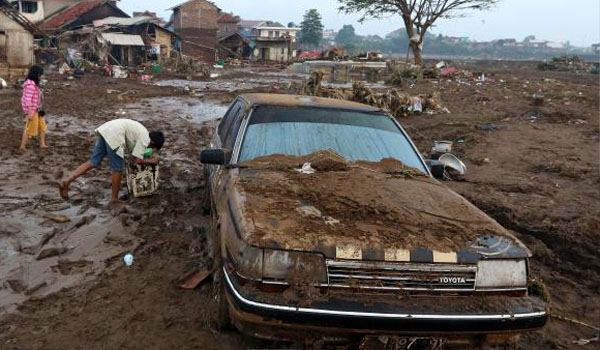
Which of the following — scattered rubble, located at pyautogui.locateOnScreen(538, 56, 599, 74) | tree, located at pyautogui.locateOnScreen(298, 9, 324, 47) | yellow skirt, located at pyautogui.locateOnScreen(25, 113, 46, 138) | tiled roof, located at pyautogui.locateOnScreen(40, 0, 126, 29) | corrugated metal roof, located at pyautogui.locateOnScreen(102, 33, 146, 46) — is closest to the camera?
yellow skirt, located at pyautogui.locateOnScreen(25, 113, 46, 138)

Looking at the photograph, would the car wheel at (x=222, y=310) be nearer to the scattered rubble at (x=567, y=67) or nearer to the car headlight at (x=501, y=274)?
the car headlight at (x=501, y=274)

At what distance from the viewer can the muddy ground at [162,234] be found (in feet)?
10.9

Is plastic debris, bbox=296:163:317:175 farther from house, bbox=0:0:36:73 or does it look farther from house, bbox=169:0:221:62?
house, bbox=169:0:221:62

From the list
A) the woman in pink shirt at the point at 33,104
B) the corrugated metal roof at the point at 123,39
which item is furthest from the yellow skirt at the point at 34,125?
the corrugated metal roof at the point at 123,39

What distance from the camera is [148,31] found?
38688 millimetres

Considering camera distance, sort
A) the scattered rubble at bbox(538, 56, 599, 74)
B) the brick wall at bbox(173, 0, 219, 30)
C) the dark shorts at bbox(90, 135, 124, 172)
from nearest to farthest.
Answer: the dark shorts at bbox(90, 135, 124, 172), the scattered rubble at bbox(538, 56, 599, 74), the brick wall at bbox(173, 0, 219, 30)

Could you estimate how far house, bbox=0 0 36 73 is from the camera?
2398 cm

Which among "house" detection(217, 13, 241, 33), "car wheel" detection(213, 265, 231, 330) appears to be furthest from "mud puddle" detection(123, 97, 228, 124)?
"house" detection(217, 13, 241, 33)

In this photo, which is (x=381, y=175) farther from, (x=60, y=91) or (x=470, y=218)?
(x=60, y=91)

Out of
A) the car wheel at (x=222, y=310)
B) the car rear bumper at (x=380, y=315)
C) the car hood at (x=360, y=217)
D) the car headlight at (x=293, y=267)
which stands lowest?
the car wheel at (x=222, y=310)

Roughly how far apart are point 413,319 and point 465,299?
394 millimetres

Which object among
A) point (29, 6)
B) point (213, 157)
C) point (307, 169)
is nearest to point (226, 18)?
point (29, 6)

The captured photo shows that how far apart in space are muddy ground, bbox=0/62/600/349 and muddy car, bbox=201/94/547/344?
43cm

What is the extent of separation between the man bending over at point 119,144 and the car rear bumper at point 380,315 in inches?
136
